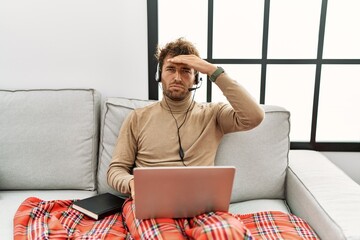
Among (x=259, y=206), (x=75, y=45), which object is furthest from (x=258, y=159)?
(x=75, y=45)

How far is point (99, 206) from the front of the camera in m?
1.39

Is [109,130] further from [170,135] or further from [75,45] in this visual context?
[75,45]

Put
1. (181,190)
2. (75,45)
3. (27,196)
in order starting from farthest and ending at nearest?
1. (75,45)
2. (27,196)
3. (181,190)

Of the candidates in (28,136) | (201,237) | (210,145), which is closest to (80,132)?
(28,136)

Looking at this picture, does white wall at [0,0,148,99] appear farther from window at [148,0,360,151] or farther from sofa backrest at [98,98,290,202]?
sofa backrest at [98,98,290,202]

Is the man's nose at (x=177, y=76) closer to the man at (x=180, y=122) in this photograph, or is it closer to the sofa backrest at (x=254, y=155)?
the man at (x=180, y=122)

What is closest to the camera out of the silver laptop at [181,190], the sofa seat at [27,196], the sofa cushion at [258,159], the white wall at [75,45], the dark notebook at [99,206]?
the silver laptop at [181,190]

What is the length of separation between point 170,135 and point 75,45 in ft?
2.56

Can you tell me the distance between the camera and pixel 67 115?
167 centimetres

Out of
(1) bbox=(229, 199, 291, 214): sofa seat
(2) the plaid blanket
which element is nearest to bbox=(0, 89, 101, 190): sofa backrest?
(2) the plaid blanket

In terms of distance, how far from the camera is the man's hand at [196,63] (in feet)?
4.58

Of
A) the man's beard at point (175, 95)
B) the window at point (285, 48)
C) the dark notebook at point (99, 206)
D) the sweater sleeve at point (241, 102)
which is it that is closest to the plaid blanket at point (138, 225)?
the dark notebook at point (99, 206)

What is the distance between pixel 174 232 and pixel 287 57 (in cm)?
124

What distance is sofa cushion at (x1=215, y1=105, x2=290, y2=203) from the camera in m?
1.58
